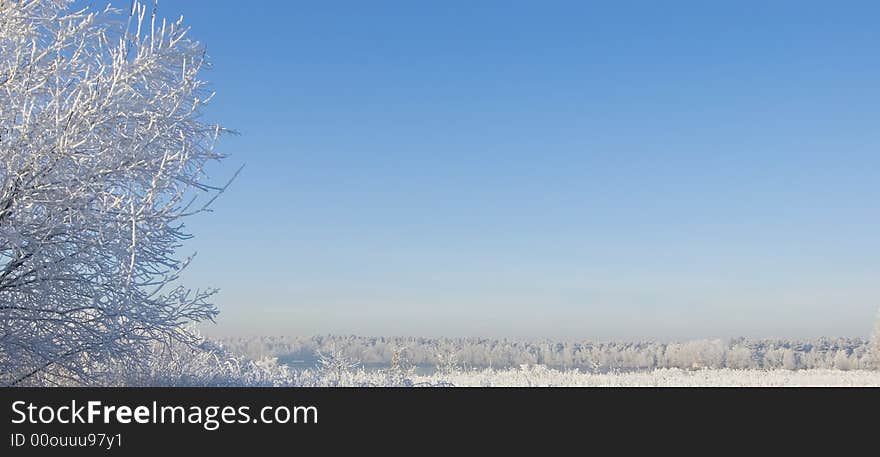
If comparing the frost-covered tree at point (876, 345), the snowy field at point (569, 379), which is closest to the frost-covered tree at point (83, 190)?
the snowy field at point (569, 379)

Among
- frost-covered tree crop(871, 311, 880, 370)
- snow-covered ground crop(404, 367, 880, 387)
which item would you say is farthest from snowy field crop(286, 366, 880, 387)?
frost-covered tree crop(871, 311, 880, 370)

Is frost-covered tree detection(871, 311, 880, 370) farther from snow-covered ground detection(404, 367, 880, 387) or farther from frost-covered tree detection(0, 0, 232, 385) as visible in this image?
frost-covered tree detection(0, 0, 232, 385)

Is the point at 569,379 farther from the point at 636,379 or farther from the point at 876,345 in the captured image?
the point at 876,345

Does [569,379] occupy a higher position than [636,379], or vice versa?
[569,379]

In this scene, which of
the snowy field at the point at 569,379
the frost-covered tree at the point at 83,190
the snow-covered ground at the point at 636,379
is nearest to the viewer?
the frost-covered tree at the point at 83,190

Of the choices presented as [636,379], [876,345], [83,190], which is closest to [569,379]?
[636,379]

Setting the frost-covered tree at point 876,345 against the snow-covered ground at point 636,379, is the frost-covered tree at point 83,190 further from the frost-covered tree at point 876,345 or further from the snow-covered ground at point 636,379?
the frost-covered tree at point 876,345

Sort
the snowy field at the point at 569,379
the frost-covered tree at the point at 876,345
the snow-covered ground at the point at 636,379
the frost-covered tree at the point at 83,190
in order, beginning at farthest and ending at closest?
the frost-covered tree at the point at 876,345, the snow-covered ground at the point at 636,379, the snowy field at the point at 569,379, the frost-covered tree at the point at 83,190

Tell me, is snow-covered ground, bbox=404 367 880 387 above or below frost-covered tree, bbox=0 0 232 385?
below

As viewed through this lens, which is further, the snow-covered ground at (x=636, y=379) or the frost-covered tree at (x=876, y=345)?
the frost-covered tree at (x=876, y=345)
